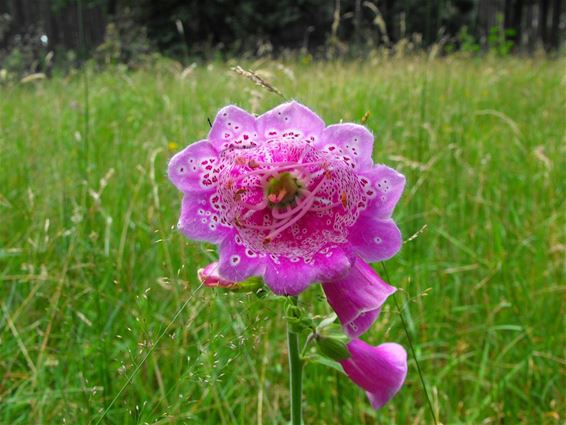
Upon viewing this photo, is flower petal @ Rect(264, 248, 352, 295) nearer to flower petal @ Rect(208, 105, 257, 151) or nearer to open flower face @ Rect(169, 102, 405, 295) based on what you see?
open flower face @ Rect(169, 102, 405, 295)

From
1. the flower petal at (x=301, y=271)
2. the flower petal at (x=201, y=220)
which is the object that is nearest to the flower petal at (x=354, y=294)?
the flower petal at (x=301, y=271)

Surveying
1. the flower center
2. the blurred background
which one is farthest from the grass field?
the flower center

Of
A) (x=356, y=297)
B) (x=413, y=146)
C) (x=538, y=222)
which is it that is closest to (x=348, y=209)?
(x=356, y=297)

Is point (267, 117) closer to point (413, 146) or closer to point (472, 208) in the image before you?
point (472, 208)

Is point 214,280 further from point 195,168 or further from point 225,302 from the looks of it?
point 225,302

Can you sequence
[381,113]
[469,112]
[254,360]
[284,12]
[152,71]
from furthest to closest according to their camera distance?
1. [284,12]
2. [152,71]
3. [469,112]
4. [381,113]
5. [254,360]

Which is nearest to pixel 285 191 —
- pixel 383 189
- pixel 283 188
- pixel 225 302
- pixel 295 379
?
pixel 283 188
